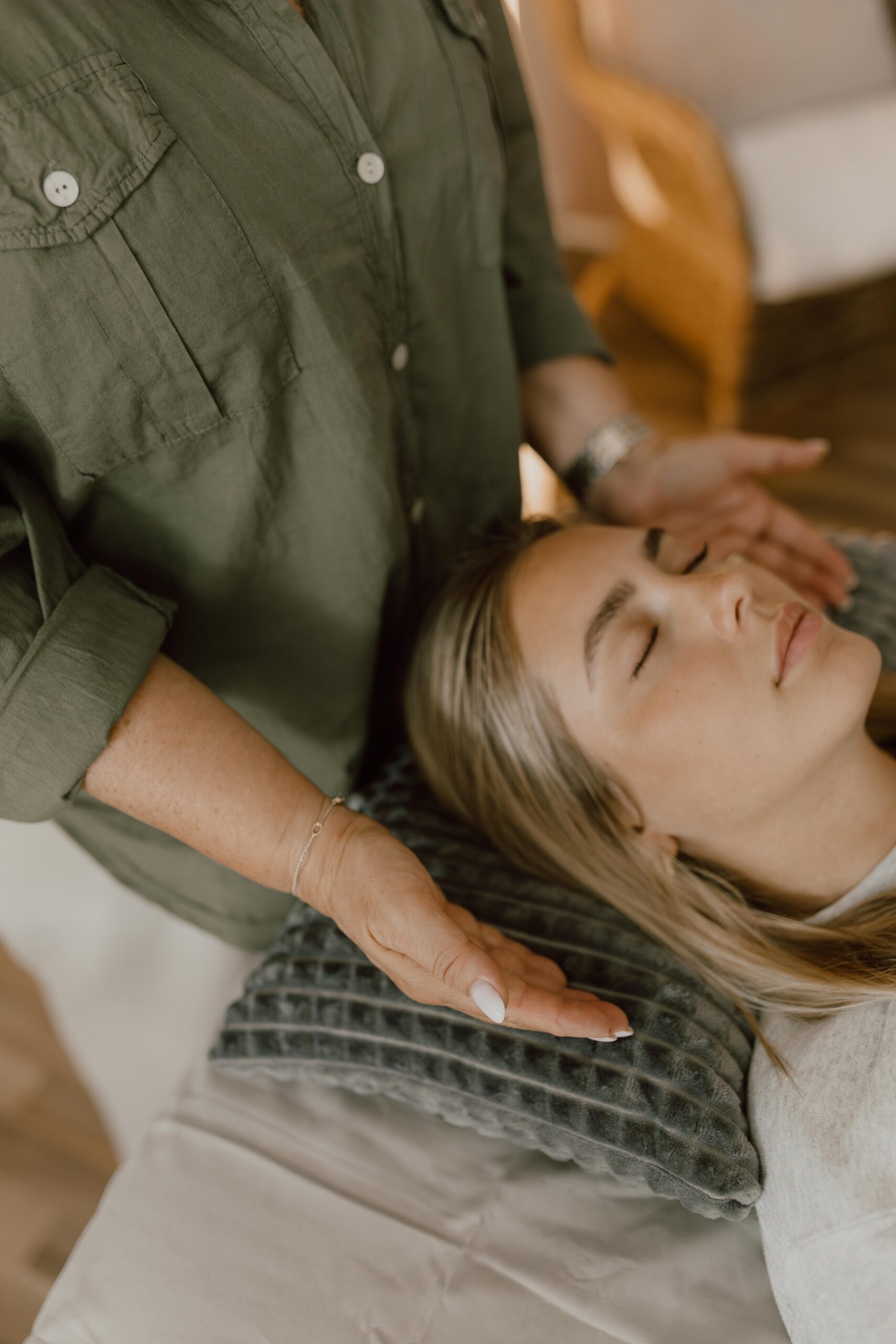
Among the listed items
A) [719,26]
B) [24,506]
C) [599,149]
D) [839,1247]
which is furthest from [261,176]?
[599,149]

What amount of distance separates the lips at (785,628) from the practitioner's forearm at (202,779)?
0.53m

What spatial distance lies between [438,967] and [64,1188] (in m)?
1.34

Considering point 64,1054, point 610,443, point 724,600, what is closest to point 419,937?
point 724,600

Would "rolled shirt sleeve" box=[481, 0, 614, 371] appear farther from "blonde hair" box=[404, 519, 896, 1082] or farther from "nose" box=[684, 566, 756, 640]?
"nose" box=[684, 566, 756, 640]

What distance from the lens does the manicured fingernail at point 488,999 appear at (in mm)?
770

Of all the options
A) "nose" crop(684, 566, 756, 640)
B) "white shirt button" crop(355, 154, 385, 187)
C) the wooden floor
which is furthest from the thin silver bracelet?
the wooden floor

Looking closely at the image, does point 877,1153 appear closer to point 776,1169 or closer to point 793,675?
point 776,1169

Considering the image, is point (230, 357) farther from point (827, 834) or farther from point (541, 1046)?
point (827, 834)

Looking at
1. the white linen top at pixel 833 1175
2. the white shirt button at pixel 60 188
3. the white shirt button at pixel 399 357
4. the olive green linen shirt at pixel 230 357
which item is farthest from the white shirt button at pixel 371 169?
the white linen top at pixel 833 1175

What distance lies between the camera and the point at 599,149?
3797 mm

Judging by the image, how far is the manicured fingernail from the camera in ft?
2.52

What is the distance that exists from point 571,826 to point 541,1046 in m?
0.29

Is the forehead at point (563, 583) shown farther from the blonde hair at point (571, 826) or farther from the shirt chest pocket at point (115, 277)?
the shirt chest pocket at point (115, 277)

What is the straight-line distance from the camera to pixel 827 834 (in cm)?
112
